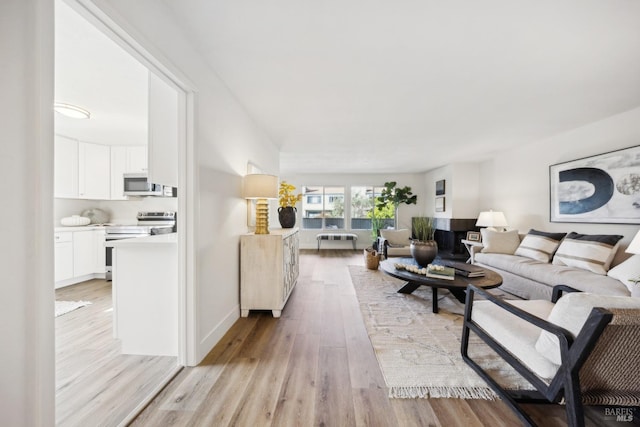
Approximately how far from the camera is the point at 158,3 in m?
1.47

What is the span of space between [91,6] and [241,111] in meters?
1.83

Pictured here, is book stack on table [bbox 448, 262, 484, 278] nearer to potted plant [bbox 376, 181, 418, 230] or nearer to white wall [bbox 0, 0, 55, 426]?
white wall [bbox 0, 0, 55, 426]

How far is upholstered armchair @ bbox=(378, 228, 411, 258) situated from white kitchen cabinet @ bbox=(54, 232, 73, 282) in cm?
549

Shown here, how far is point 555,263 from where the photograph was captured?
3287 mm

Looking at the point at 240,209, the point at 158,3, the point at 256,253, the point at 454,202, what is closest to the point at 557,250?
the point at 454,202

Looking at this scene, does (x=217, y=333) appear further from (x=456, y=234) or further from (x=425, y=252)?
(x=456, y=234)

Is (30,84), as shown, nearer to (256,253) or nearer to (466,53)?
(256,253)

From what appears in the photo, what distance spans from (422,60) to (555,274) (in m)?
2.78

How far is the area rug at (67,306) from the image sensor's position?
2826 millimetres

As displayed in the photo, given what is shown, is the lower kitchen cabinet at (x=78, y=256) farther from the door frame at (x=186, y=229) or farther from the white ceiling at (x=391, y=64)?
the door frame at (x=186, y=229)

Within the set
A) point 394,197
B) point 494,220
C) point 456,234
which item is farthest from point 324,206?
point 494,220

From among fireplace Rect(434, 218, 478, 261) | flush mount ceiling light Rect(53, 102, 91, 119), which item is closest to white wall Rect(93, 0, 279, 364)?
flush mount ceiling light Rect(53, 102, 91, 119)

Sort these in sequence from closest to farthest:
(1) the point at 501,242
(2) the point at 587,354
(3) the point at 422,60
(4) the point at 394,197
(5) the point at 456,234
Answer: (2) the point at 587,354 → (3) the point at 422,60 → (1) the point at 501,242 → (5) the point at 456,234 → (4) the point at 394,197

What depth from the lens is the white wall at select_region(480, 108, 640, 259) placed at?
3111 mm
